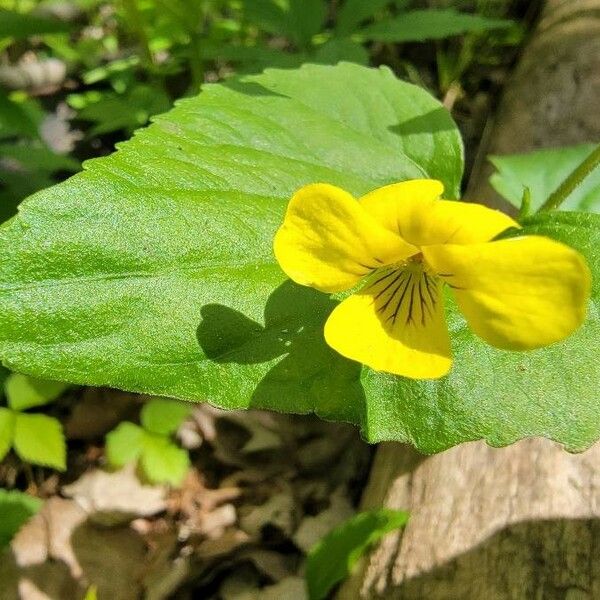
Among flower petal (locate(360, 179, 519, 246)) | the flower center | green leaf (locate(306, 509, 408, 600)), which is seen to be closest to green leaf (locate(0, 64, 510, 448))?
the flower center

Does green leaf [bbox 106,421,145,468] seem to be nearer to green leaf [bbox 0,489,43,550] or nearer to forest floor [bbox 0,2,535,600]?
forest floor [bbox 0,2,535,600]

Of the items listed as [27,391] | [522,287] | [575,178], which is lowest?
[27,391]

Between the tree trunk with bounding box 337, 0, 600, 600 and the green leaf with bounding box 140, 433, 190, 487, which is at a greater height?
the tree trunk with bounding box 337, 0, 600, 600

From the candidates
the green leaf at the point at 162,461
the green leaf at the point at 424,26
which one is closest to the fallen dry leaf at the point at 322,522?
the green leaf at the point at 162,461

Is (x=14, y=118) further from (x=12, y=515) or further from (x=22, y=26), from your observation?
(x=12, y=515)

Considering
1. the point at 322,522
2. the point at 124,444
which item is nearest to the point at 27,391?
the point at 124,444

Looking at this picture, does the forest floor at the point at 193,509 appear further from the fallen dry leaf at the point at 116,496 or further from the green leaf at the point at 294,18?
the green leaf at the point at 294,18

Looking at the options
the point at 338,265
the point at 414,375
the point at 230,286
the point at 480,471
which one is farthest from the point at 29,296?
the point at 480,471
